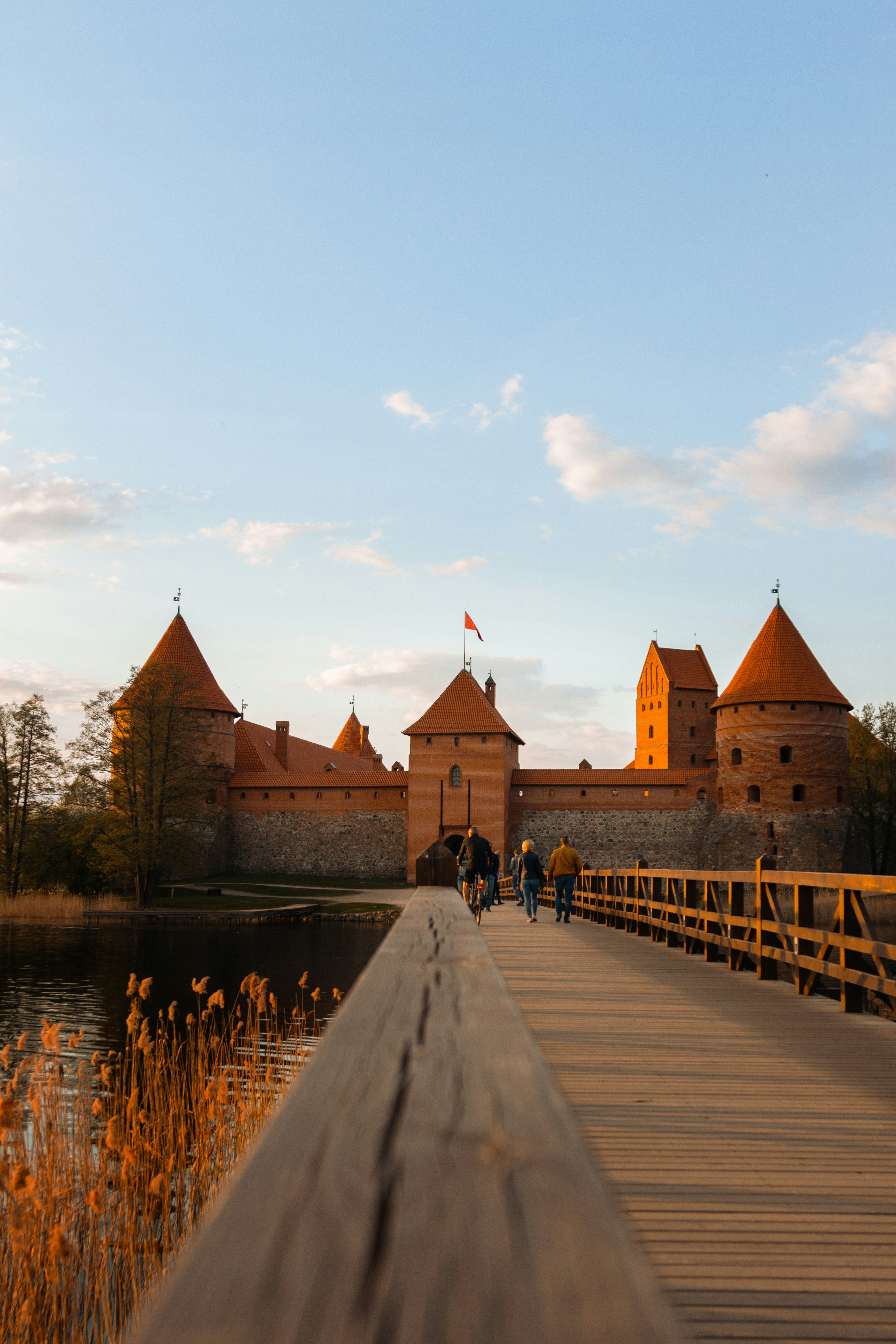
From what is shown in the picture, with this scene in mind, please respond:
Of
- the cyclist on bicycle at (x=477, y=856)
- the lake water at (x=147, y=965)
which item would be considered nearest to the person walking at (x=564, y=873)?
the cyclist on bicycle at (x=477, y=856)

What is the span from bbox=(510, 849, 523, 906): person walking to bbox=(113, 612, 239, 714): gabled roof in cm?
1959

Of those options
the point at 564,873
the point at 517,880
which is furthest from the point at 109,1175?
the point at 517,880

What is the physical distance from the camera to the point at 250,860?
123ft

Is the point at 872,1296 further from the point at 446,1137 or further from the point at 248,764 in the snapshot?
the point at 248,764

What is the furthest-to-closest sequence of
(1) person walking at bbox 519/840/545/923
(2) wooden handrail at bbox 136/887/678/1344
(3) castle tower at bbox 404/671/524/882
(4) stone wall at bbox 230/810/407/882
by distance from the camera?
(4) stone wall at bbox 230/810/407/882
(3) castle tower at bbox 404/671/524/882
(1) person walking at bbox 519/840/545/923
(2) wooden handrail at bbox 136/887/678/1344

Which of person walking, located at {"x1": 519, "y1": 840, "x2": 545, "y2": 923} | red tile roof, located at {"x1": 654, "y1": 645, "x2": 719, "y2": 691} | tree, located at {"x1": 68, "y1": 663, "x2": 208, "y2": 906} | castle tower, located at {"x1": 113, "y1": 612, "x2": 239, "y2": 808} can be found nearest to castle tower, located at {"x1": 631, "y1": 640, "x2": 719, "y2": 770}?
red tile roof, located at {"x1": 654, "y1": 645, "x2": 719, "y2": 691}

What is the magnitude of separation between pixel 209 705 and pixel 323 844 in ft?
22.7

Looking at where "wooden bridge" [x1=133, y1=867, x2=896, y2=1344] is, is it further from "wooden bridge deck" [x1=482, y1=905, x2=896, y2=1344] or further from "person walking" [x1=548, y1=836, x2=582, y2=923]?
"person walking" [x1=548, y1=836, x2=582, y2=923]

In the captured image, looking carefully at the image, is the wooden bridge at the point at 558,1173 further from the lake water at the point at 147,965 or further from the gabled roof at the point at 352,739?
the gabled roof at the point at 352,739

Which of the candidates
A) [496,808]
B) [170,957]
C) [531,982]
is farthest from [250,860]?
[531,982]

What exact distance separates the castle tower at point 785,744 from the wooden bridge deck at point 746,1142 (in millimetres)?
29207

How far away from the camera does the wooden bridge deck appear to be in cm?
207

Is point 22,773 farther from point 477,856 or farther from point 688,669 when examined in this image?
point 688,669

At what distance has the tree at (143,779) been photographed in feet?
94.9
